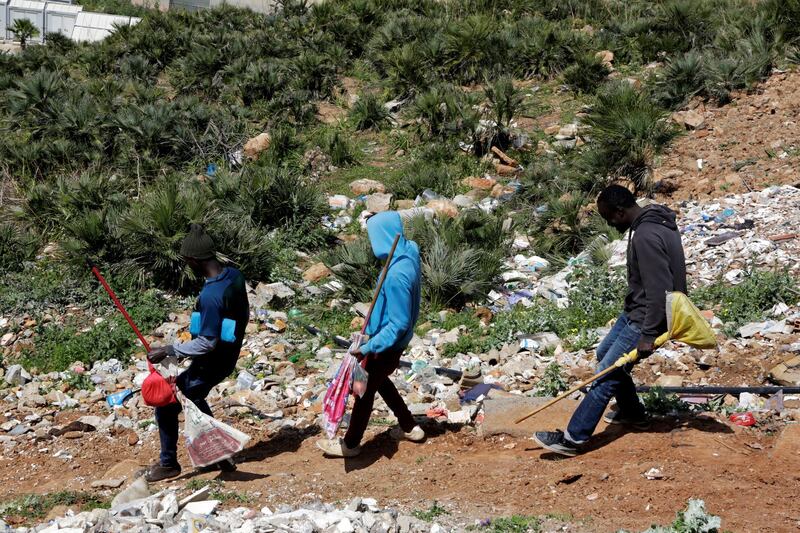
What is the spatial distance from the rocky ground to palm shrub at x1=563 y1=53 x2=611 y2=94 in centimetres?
602

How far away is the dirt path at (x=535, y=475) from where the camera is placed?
4.64 m

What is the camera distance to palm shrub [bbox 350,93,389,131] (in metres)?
16.3

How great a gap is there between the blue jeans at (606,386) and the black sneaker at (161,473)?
2454 millimetres

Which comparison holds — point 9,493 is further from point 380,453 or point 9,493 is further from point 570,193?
point 570,193

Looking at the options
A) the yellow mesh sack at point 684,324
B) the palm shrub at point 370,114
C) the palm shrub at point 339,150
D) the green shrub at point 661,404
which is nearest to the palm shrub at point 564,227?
the palm shrub at point 339,150

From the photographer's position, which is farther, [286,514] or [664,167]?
[664,167]

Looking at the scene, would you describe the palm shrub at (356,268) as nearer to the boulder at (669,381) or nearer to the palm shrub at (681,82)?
the boulder at (669,381)

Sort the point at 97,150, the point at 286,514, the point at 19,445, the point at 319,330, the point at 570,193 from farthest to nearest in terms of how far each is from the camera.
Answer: the point at 97,150 < the point at 570,193 < the point at 319,330 < the point at 19,445 < the point at 286,514

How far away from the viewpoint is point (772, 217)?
31.9 ft

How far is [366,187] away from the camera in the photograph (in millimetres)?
13836

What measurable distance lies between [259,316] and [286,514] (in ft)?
16.5

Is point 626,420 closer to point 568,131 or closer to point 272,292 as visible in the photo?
point 272,292

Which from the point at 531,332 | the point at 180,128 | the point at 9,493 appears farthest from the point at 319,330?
the point at 180,128

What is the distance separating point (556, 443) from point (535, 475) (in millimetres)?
252
